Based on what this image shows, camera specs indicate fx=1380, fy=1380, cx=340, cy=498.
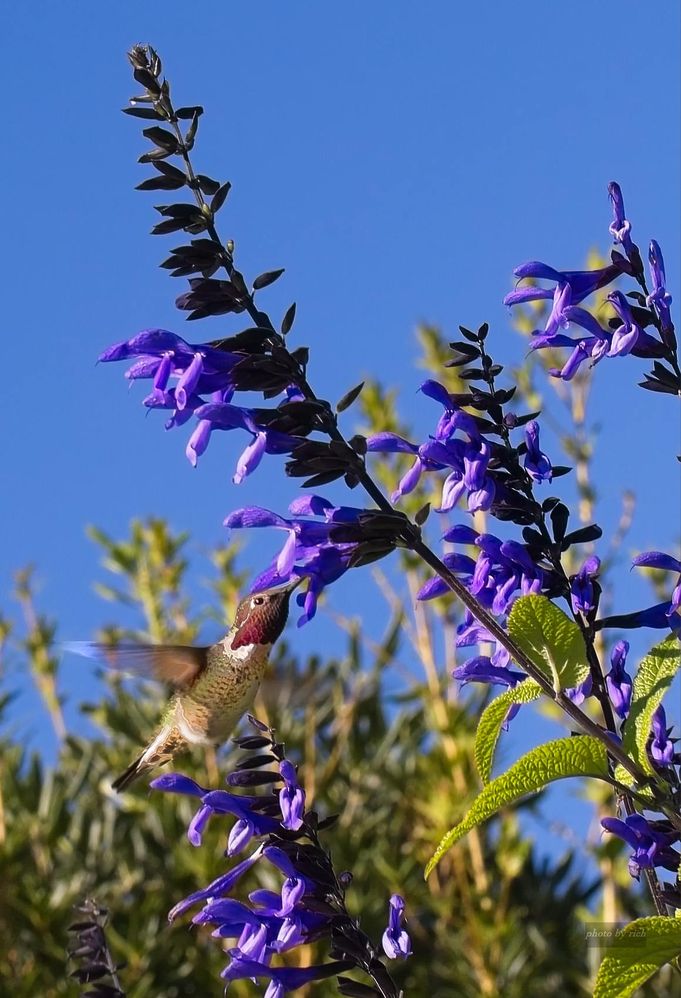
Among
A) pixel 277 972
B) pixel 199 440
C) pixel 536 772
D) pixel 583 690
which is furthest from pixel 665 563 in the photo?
pixel 277 972

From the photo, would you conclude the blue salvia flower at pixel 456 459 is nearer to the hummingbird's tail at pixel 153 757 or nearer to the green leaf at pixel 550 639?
the green leaf at pixel 550 639

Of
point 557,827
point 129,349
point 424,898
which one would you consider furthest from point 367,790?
point 129,349

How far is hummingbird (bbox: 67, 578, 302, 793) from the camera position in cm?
265

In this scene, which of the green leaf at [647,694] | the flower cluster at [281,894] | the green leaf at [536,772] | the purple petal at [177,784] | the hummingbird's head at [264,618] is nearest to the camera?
the green leaf at [536,772]

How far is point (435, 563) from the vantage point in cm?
163

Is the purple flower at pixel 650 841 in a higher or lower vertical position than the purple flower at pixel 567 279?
lower

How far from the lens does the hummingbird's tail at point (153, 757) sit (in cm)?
270

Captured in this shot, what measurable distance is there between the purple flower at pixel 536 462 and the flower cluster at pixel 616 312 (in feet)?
0.34

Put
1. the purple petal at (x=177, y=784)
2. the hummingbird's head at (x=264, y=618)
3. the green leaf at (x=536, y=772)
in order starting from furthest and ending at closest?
the hummingbird's head at (x=264, y=618), the purple petal at (x=177, y=784), the green leaf at (x=536, y=772)

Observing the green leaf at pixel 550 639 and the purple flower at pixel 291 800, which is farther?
the purple flower at pixel 291 800

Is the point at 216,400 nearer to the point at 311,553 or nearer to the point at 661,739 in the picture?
the point at 311,553

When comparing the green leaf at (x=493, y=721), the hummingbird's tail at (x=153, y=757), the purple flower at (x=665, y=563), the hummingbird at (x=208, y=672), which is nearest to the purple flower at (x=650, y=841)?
the green leaf at (x=493, y=721)

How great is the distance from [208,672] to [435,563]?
4.23 feet

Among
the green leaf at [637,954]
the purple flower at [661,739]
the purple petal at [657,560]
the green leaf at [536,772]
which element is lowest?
the green leaf at [637,954]
